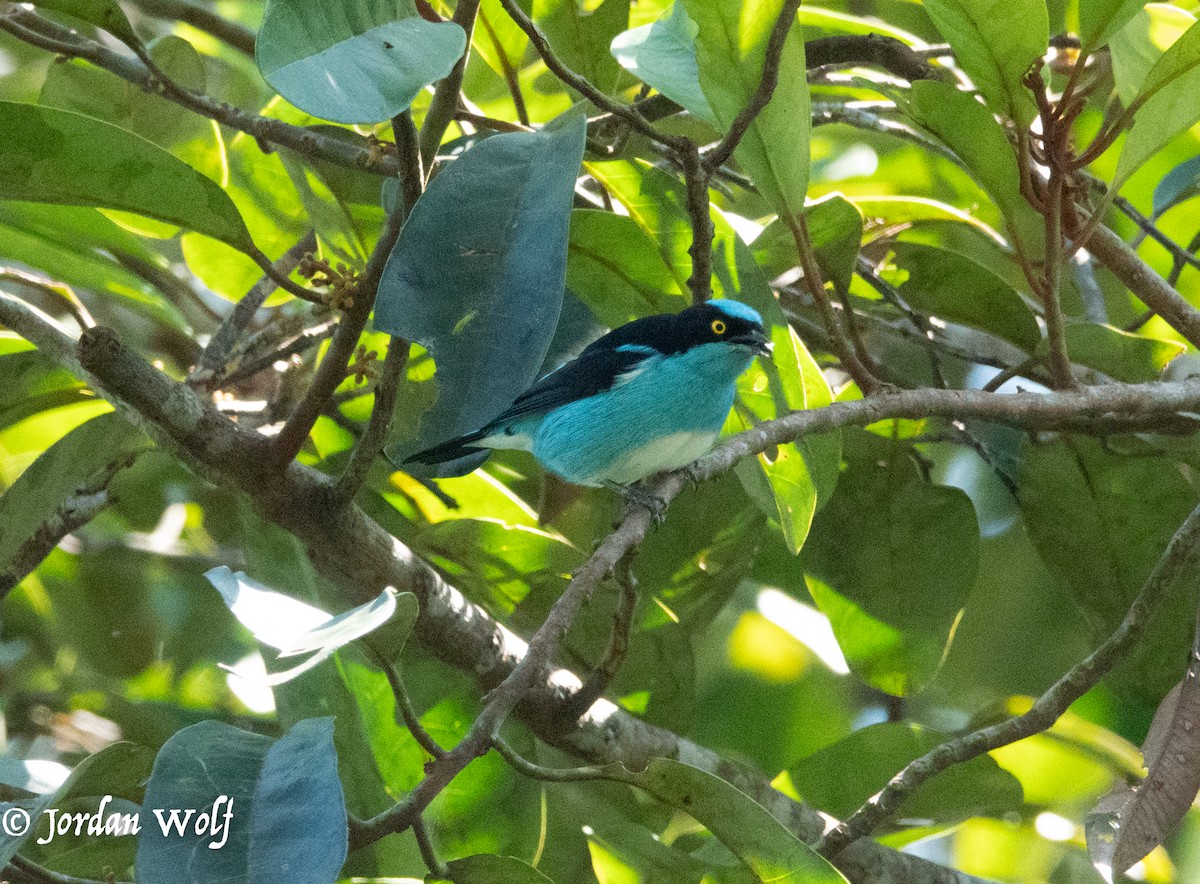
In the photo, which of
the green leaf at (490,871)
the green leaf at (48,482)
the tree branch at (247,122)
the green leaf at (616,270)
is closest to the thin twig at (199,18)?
the tree branch at (247,122)

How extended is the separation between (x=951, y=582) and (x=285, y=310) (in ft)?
6.74

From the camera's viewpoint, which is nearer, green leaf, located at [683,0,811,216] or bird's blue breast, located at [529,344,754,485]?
green leaf, located at [683,0,811,216]

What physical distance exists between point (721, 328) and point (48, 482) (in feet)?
5.43

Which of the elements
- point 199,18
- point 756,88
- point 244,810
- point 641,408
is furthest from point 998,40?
point 199,18

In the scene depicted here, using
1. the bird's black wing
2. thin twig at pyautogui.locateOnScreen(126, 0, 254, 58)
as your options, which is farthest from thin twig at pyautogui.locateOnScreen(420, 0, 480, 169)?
thin twig at pyautogui.locateOnScreen(126, 0, 254, 58)

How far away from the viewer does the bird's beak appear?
277cm

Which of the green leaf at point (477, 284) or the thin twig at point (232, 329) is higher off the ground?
the green leaf at point (477, 284)

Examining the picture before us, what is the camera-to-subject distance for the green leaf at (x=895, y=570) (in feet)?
9.25

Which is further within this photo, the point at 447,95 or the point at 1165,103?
the point at 1165,103

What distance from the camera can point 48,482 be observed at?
2660 millimetres

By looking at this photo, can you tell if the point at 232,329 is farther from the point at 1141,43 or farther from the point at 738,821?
the point at 1141,43

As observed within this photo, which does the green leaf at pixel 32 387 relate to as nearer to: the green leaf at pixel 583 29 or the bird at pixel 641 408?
the bird at pixel 641 408

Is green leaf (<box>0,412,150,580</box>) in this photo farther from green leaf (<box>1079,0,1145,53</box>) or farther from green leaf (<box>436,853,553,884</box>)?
green leaf (<box>1079,0,1145,53</box>)

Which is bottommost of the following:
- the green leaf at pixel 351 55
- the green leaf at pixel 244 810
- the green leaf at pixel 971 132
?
the green leaf at pixel 244 810
